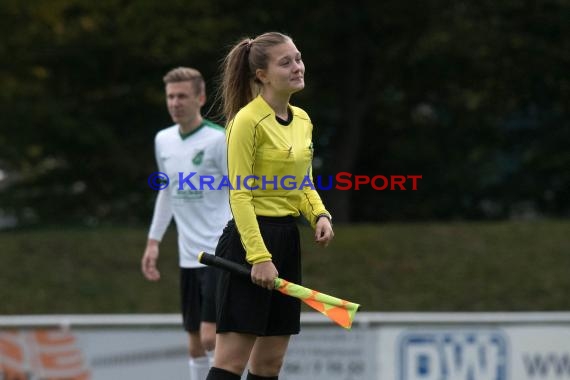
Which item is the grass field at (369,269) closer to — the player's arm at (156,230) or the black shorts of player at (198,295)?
the player's arm at (156,230)

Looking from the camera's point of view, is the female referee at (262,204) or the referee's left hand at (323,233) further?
the referee's left hand at (323,233)

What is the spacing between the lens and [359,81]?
1886cm

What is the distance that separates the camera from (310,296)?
16.2 ft

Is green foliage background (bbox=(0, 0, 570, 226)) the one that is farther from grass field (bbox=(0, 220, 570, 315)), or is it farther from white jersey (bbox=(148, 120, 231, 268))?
white jersey (bbox=(148, 120, 231, 268))

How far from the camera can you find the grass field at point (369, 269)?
1384cm

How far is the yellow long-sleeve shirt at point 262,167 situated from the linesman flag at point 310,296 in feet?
0.43

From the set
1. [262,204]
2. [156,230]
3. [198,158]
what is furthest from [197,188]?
[262,204]

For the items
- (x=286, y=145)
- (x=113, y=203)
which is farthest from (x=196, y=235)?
(x=113, y=203)

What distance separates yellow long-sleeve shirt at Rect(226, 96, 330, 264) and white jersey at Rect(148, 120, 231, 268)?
4.54ft

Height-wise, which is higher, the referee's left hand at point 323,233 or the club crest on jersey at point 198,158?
the club crest on jersey at point 198,158

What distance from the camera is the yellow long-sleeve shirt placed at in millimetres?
4828

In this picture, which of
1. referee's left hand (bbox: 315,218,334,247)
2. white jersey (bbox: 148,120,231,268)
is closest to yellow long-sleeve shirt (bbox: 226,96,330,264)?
referee's left hand (bbox: 315,218,334,247)

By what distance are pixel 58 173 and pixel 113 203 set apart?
95cm

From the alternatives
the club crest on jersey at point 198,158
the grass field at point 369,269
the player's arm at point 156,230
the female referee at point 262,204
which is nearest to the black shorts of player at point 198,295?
the player's arm at point 156,230
